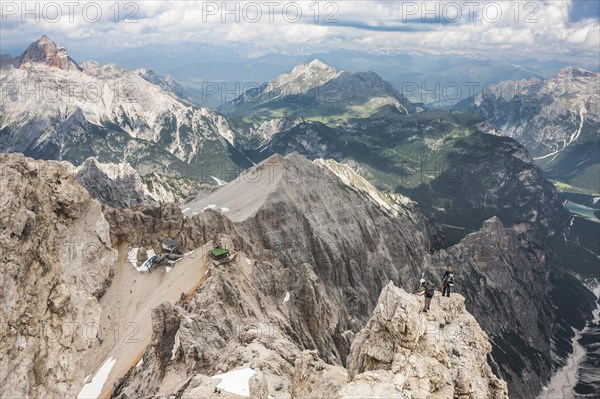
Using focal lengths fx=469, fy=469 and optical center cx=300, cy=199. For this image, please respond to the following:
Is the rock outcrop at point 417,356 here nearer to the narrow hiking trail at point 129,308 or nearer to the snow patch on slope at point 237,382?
the snow patch on slope at point 237,382

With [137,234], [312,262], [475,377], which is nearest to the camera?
[475,377]

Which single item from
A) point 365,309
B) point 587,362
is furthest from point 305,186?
point 587,362

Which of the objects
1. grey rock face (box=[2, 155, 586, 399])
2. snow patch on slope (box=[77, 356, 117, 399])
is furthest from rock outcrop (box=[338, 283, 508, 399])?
snow patch on slope (box=[77, 356, 117, 399])

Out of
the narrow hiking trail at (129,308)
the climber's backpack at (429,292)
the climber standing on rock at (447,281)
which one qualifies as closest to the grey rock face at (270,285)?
the narrow hiking trail at (129,308)

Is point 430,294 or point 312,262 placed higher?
point 430,294

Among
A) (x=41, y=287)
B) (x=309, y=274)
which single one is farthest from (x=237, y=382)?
(x=309, y=274)

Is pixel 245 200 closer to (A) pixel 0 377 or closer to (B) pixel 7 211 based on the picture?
(B) pixel 7 211
